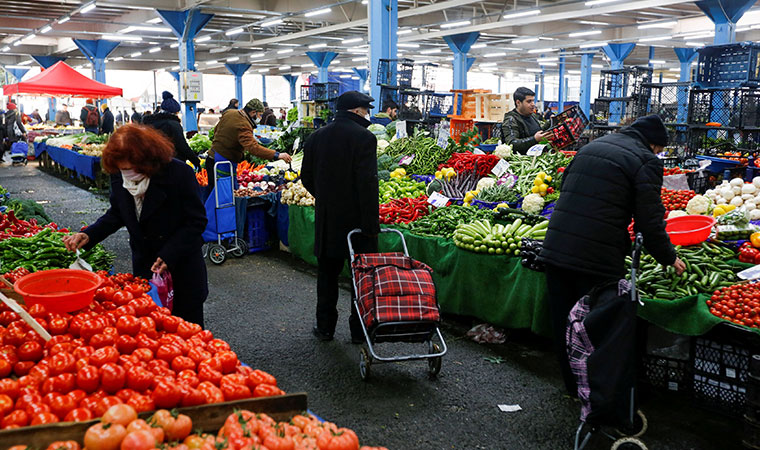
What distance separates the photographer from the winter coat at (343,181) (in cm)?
464

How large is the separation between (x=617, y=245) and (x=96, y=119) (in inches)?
842

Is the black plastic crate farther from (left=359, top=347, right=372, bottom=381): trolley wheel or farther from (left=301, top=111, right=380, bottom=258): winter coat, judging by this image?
(left=359, top=347, right=372, bottom=381): trolley wheel

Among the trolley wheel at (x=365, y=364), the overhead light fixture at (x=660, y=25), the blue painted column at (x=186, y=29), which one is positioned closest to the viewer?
the trolley wheel at (x=365, y=364)

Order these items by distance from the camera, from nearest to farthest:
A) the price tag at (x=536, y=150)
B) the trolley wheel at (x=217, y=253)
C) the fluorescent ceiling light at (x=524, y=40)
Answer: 1. the price tag at (x=536, y=150)
2. the trolley wheel at (x=217, y=253)
3. the fluorescent ceiling light at (x=524, y=40)

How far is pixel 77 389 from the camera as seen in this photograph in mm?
2105

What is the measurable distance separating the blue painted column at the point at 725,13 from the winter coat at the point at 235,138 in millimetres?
13250

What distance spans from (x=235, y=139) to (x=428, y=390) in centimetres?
482

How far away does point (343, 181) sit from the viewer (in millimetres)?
4711

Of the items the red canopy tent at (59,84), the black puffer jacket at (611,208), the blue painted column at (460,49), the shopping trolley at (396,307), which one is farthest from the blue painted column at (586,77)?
the black puffer jacket at (611,208)

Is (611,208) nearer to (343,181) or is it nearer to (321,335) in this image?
(343,181)

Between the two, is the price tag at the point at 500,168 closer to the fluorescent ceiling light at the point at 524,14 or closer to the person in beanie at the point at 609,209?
the person in beanie at the point at 609,209

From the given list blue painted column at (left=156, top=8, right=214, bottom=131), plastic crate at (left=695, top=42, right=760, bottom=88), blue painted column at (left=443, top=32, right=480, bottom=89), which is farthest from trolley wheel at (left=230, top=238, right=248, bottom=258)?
blue painted column at (left=443, top=32, right=480, bottom=89)

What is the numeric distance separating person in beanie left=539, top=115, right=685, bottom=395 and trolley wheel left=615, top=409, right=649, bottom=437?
74 cm

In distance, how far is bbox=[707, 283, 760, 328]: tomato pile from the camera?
11.4ft
